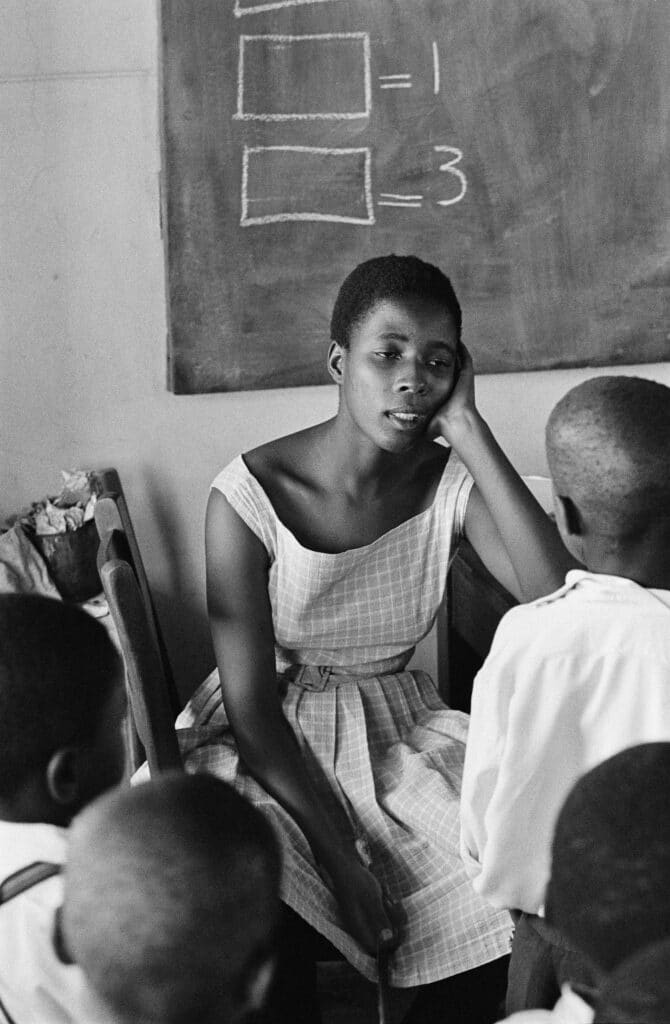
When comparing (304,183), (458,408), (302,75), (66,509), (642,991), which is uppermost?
(302,75)

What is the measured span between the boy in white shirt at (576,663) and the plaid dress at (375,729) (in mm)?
176

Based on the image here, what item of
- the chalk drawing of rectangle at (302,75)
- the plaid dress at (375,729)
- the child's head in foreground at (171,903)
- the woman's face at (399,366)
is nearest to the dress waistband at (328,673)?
the plaid dress at (375,729)

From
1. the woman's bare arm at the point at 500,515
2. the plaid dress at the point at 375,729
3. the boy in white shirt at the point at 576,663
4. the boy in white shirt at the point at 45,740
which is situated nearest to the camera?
the boy in white shirt at the point at 45,740

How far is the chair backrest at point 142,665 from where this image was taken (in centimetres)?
150

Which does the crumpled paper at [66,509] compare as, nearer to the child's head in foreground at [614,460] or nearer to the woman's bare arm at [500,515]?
the woman's bare arm at [500,515]

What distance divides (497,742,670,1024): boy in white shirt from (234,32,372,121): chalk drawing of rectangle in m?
2.04

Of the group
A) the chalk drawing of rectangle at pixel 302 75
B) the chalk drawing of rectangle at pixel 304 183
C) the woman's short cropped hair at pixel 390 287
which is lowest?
the woman's short cropped hair at pixel 390 287

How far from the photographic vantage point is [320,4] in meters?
2.54

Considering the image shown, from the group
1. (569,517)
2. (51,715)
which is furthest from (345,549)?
(51,715)

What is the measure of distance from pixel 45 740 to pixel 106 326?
174cm

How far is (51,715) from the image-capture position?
1.07 meters

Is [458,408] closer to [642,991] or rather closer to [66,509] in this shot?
[66,509]

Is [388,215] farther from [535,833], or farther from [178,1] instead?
[535,833]

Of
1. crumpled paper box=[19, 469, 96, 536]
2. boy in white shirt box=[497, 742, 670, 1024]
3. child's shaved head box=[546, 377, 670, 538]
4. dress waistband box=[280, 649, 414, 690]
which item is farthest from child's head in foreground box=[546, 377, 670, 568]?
crumpled paper box=[19, 469, 96, 536]
